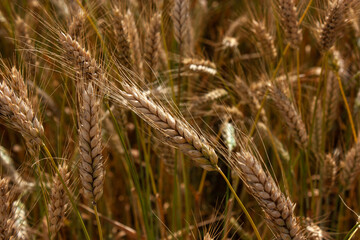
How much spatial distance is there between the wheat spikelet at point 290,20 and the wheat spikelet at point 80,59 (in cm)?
90

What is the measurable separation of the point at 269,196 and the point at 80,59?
0.77m

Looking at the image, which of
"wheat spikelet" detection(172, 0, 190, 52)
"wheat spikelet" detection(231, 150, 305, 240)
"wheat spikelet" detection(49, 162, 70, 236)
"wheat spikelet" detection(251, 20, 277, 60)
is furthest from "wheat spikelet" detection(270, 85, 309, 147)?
"wheat spikelet" detection(49, 162, 70, 236)

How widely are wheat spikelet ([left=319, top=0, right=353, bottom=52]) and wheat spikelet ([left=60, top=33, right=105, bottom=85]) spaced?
98 cm

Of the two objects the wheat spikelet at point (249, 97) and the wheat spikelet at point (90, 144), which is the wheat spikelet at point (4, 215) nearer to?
the wheat spikelet at point (90, 144)

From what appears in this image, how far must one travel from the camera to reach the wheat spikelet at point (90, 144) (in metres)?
1.27

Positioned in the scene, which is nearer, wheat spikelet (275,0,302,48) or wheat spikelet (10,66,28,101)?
wheat spikelet (10,66,28,101)

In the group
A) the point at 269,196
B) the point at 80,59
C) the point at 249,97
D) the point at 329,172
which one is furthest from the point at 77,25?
the point at 329,172

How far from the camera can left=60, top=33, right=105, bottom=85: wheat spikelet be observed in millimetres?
1431

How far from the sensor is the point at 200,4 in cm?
325

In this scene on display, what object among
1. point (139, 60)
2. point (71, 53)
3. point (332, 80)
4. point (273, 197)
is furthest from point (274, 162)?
point (71, 53)

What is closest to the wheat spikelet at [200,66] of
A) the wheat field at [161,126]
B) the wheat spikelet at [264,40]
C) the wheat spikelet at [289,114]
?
→ the wheat field at [161,126]

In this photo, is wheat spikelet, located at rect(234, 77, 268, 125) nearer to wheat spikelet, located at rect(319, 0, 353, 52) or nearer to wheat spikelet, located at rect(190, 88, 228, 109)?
wheat spikelet, located at rect(190, 88, 228, 109)

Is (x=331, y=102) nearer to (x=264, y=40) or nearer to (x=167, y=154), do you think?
(x=264, y=40)

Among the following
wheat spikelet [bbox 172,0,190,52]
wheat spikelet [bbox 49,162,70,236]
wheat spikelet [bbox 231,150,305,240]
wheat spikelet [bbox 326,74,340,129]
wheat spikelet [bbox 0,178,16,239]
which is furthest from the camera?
wheat spikelet [bbox 326,74,340,129]
